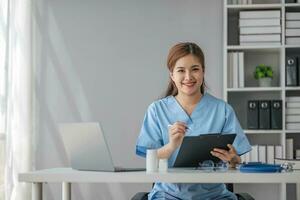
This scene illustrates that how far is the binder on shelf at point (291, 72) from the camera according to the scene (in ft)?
12.9

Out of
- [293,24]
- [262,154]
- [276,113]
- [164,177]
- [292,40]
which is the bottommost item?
[262,154]

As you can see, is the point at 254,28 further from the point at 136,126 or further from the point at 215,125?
the point at 215,125

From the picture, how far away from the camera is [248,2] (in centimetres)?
401

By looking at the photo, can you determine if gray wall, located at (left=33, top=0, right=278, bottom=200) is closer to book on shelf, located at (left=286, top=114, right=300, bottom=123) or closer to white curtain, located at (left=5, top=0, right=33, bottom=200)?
white curtain, located at (left=5, top=0, right=33, bottom=200)

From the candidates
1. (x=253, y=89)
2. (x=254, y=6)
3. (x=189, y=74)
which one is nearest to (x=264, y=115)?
(x=253, y=89)

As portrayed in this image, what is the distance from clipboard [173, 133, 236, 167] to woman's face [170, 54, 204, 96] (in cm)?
43

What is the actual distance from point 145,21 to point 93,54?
0.52 metres

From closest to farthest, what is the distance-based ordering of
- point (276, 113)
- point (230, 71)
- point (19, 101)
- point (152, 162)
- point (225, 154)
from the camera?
point (152, 162)
point (225, 154)
point (19, 101)
point (276, 113)
point (230, 71)

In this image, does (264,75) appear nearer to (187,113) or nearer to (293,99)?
(293,99)

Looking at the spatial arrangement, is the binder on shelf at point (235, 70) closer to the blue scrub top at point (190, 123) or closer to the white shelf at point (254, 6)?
the white shelf at point (254, 6)

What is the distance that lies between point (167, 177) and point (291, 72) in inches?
95.7

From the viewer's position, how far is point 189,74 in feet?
7.82


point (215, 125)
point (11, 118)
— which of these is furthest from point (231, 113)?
point (11, 118)

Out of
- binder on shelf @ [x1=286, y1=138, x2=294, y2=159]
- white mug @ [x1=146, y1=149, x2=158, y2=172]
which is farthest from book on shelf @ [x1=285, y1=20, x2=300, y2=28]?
white mug @ [x1=146, y1=149, x2=158, y2=172]
